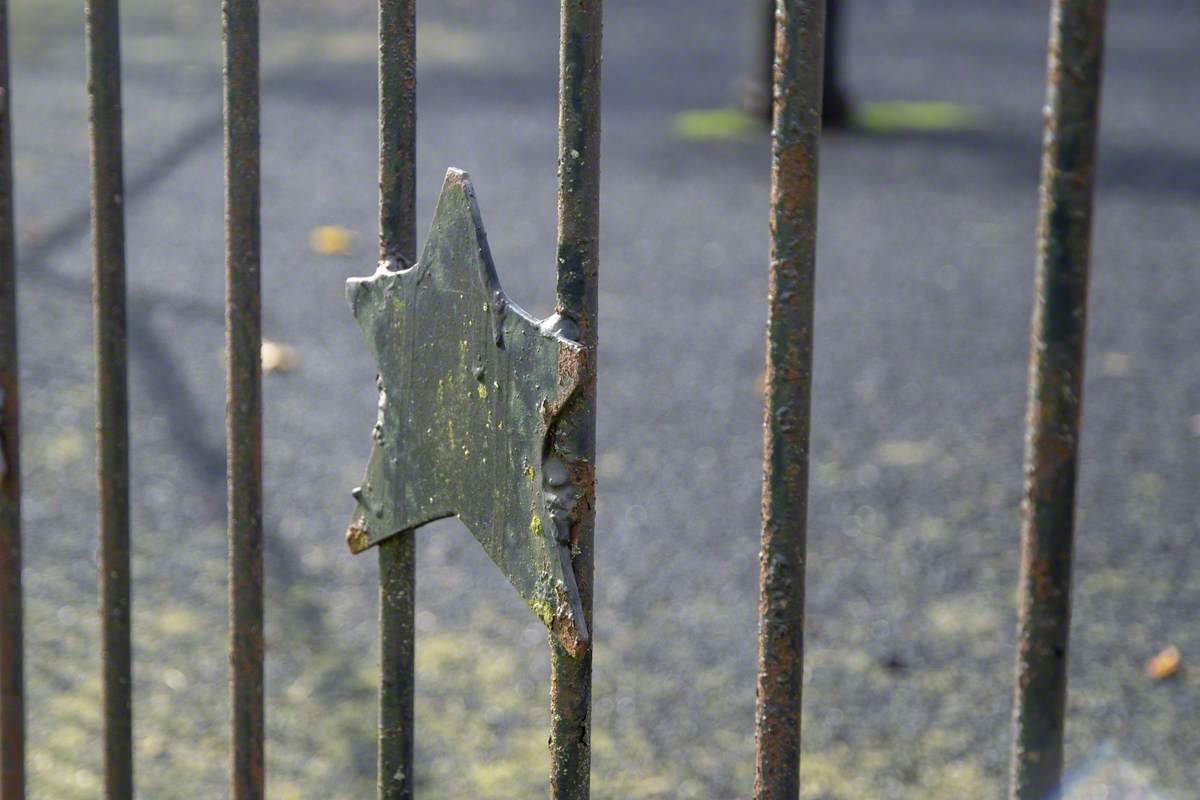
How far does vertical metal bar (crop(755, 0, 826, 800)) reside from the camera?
1049mm

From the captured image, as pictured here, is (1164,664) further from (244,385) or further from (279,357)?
(279,357)

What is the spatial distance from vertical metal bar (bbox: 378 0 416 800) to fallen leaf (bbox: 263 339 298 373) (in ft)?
11.0

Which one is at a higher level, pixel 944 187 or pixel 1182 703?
pixel 944 187

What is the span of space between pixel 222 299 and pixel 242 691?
395 cm

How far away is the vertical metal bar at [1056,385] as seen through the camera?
0.91 meters

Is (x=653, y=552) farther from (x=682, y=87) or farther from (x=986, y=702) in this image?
(x=682, y=87)

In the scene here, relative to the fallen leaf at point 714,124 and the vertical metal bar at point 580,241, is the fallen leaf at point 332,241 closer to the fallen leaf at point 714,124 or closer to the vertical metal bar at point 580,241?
the fallen leaf at point 714,124

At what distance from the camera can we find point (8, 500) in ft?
5.33

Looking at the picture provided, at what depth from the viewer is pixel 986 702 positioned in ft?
9.98

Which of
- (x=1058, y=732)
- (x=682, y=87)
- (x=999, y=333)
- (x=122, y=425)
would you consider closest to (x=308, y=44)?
(x=682, y=87)

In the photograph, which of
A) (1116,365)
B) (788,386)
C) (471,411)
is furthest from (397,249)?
(1116,365)

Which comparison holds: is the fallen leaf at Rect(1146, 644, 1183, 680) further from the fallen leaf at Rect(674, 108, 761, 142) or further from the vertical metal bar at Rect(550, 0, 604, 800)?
the fallen leaf at Rect(674, 108, 761, 142)

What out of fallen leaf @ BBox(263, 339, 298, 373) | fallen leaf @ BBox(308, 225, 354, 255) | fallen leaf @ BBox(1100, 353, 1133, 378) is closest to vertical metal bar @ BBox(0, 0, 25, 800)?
fallen leaf @ BBox(263, 339, 298, 373)

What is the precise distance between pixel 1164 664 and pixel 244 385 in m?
2.33
